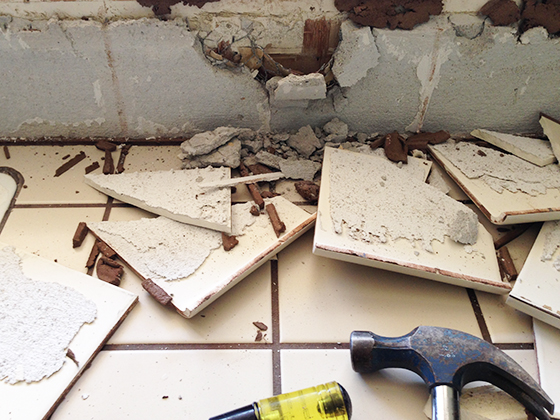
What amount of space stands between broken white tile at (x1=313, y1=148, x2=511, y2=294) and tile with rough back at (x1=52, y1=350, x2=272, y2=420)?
16.5 inches

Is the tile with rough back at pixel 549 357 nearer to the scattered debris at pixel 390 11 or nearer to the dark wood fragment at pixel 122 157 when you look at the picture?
the scattered debris at pixel 390 11

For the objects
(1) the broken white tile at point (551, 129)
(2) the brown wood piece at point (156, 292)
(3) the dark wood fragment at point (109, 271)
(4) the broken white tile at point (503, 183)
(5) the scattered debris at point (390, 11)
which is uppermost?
(5) the scattered debris at point (390, 11)

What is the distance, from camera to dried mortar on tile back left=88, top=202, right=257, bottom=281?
58.2 inches

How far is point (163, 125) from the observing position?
1930 millimetres

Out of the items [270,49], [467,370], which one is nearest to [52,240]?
[270,49]

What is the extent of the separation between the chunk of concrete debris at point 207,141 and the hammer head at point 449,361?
0.96 metres

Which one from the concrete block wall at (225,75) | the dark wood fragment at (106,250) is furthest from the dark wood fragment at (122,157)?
the dark wood fragment at (106,250)

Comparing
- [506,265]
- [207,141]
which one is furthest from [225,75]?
[506,265]

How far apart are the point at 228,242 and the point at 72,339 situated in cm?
55

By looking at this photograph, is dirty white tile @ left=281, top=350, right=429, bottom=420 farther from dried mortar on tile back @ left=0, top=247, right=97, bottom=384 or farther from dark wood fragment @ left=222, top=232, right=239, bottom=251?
dried mortar on tile back @ left=0, top=247, right=97, bottom=384

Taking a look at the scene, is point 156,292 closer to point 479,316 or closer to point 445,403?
point 445,403

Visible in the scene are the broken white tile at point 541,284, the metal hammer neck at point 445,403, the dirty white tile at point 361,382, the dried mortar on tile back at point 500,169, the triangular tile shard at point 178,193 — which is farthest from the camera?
the dried mortar on tile back at point 500,169

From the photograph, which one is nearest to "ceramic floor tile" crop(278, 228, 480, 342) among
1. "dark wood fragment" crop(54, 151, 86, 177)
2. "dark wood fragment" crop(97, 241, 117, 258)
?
"dark wood fragment" crop(97, 241, 117, 258)

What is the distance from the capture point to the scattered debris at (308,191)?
173 centimetres
